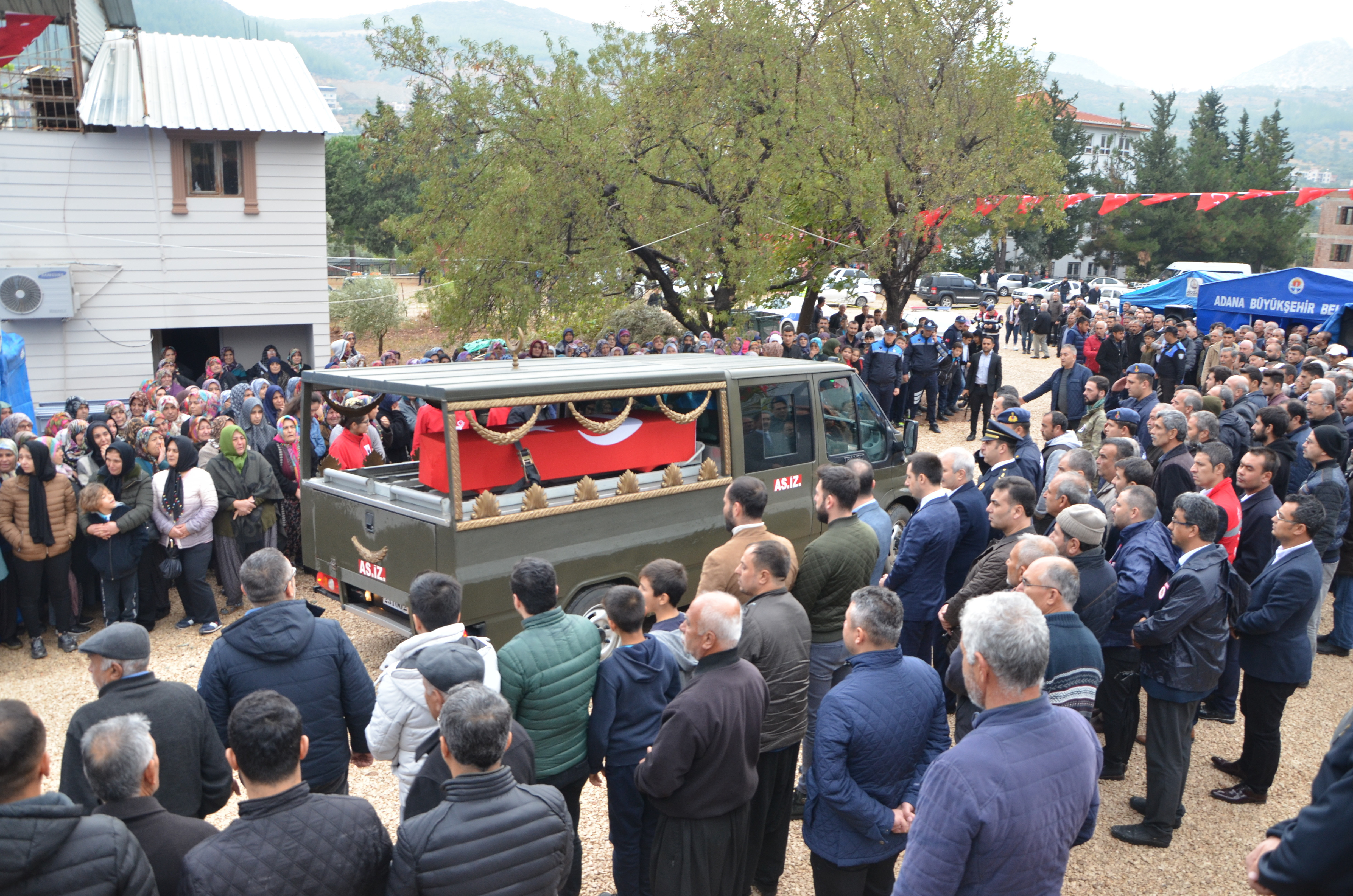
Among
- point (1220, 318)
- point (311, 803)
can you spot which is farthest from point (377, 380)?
point (1220, 318)

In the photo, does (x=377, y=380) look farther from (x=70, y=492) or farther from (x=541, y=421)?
(x=70, y=492)

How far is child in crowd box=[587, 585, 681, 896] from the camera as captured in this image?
3.68 meters

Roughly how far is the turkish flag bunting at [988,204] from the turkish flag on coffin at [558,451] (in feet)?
45.6

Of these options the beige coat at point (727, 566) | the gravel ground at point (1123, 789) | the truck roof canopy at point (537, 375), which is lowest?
the gravel ground at point (1123, 789)

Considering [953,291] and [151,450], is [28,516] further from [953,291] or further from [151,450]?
[953,291]

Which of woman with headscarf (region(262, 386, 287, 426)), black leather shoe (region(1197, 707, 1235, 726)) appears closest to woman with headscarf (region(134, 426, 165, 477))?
woman with headscarf (region(262, 386, 287, 426))

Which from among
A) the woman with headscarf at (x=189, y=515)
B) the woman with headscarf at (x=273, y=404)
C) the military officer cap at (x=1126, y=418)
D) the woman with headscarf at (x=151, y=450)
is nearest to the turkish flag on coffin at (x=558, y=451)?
the woman with headscarf at (x=189, y=515)

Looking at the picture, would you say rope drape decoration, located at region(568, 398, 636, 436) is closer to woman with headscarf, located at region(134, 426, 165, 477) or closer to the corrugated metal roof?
woman with headscarf, located at region(134, 426, 165, 477)

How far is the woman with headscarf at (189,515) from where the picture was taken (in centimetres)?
718

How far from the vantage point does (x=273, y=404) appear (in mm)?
9688

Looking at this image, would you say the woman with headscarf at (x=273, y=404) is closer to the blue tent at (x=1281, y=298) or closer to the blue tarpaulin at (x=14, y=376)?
the blue tarpaulin at (x=14, y=376)

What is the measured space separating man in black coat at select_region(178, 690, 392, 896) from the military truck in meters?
2.89

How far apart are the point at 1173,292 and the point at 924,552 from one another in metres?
21.9

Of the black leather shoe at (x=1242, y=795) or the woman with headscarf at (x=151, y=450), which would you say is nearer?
the black leather shoe at (x=1242, y=795)
